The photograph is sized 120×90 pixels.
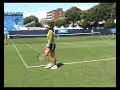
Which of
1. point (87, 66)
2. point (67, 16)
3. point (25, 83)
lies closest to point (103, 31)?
point (87, 66)

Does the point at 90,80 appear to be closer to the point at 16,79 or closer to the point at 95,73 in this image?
the point at 95,73

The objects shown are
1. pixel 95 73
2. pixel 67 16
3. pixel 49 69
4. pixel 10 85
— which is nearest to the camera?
pixel 10 85

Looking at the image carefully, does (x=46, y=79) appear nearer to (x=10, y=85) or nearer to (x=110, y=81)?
(x=10, y=85)

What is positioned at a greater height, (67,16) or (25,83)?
(67,16)

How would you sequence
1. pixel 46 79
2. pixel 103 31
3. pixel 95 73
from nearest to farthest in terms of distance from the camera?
pixel 46 79, pixel 95 73, pixel 103 31

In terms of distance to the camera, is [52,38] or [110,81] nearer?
[110,81]

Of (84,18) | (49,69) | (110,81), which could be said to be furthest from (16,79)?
(84,18)

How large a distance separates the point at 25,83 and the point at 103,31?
168 ft

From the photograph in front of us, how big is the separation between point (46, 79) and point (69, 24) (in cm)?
11247

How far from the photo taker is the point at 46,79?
31.5 feet

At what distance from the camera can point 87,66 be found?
12.3 m

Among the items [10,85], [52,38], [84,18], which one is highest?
[84,18]

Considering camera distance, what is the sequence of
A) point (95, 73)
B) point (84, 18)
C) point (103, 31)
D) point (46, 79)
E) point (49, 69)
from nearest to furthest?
point (46, 79) < point (95, 73) < point (49, 69) < point (103, 31) < point (84, 18)

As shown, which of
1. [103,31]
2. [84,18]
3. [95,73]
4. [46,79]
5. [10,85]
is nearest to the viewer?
[10,85]
